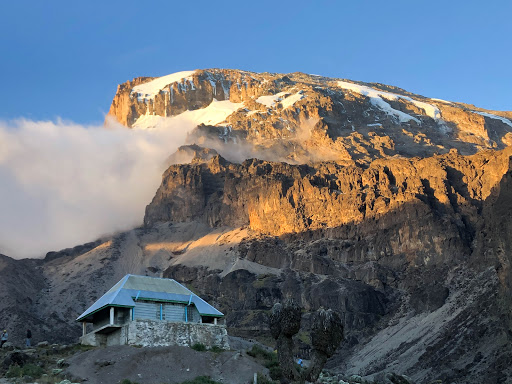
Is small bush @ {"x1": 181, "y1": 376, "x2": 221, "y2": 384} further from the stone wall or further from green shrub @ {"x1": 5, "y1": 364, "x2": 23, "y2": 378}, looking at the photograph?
green shrub @ {"x1": 5, "y1": 364, "x2": 23, "y2": 378}

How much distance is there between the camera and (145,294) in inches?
1810

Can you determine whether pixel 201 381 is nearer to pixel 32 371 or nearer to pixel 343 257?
pixel 32 371

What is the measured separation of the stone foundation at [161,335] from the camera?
42562mm

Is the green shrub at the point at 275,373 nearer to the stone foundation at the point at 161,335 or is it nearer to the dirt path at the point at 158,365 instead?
the dirt path at the point at 158,365

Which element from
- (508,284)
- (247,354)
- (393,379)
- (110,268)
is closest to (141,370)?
(247,354)

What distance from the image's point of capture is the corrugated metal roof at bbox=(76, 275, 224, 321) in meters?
45.0

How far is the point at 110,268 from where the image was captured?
14988 centimetres

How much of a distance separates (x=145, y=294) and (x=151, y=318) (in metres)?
1.75

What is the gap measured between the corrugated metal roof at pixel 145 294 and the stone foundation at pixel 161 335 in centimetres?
186

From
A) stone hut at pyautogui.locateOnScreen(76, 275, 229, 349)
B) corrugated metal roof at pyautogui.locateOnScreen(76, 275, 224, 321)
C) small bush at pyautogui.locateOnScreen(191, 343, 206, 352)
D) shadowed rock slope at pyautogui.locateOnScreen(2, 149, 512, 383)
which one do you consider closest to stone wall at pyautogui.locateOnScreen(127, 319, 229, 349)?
stone hut at pyautogui.locateOnScreen(76, 275, 229, 349)

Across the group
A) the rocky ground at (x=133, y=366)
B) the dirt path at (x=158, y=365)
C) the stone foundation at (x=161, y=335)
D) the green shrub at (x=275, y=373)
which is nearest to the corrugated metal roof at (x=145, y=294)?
the stone foundation at (x=161, y=335)

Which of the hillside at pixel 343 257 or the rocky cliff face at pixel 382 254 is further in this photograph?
the hillside at pixel 343 257

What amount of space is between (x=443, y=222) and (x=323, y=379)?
85.4m

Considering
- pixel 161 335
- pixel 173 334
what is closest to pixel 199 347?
pixel 173 334
